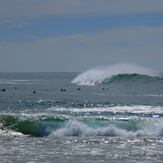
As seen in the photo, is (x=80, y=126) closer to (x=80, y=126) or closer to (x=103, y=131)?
(x=80, y=126)

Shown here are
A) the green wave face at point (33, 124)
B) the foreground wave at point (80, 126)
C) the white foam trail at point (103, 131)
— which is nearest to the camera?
the white foam trail at point (103, 131)

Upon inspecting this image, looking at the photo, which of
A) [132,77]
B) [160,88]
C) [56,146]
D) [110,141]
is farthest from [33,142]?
[132,77]

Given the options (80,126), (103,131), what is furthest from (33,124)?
(103,131)

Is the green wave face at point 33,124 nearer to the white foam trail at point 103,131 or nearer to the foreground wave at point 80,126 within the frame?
the foreground wave at point 80,126

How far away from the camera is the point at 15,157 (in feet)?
77.1

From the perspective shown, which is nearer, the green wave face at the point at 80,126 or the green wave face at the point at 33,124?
the green wave face at the point at 80,126

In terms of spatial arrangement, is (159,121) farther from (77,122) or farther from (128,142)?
(128,142)

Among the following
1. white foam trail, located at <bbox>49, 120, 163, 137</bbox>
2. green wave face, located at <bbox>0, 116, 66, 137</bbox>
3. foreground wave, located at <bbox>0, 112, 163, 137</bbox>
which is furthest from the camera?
green wave face, located at <bbox>0, 116, 66, 137</bbox>

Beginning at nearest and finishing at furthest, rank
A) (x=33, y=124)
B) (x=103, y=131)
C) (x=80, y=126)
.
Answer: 1. (x=103, y=131)
2. (x=80, y=126)
3. (x=33, y=124)

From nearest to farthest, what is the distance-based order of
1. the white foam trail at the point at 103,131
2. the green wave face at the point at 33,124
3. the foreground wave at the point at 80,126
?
the white foam trail at the point at 103,131 → the foreground wave at the point at 80,126 → the green wave face at the point at 33,124

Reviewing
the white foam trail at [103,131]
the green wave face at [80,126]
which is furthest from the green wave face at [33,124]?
the white foam trail at [103,131]

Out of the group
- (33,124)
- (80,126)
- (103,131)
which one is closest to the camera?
(103,131)

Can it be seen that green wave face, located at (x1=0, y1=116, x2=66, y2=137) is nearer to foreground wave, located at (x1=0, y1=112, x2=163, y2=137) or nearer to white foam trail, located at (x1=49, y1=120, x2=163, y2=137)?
foreground wave, located at (x1=0, y1=112, x2=163, y2=137)

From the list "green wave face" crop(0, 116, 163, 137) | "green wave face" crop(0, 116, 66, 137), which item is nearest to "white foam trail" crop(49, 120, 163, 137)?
"green wave face" crop(0, 116, 163, 137)
